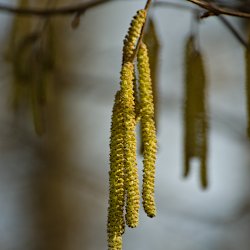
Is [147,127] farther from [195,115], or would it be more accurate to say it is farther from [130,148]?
[195,115]

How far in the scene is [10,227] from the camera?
4.34m

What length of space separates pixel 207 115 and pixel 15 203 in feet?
10.2

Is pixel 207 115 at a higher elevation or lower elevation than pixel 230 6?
lower

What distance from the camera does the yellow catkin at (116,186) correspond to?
41.8 inches

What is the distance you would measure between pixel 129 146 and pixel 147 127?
0.23ft

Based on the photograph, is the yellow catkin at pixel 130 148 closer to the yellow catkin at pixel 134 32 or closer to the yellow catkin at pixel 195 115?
the yellow catkin at pixel 134 32

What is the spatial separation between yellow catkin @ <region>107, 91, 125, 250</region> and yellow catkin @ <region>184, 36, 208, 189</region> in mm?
466

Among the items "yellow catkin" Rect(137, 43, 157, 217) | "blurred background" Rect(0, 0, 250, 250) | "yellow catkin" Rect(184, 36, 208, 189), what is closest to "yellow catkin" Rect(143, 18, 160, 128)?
"yellow catkin" Rect(184, 36, 208, 189)

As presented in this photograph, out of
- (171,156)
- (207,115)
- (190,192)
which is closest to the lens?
(207,115)

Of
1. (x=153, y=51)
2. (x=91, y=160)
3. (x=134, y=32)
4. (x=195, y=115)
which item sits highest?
(x=134, y=32)

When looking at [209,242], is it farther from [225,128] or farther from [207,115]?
[207,115]

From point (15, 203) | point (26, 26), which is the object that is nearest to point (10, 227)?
point (15, 203)

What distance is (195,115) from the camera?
1547mm

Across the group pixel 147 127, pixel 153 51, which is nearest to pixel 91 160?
pixel 153 51
